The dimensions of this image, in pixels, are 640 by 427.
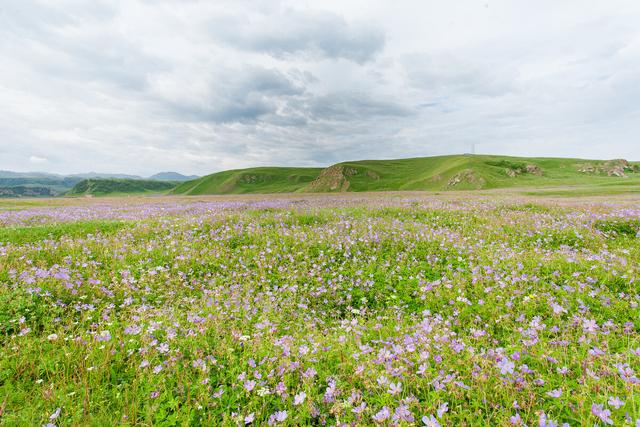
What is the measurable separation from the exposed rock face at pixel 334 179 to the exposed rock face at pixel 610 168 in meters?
95.9

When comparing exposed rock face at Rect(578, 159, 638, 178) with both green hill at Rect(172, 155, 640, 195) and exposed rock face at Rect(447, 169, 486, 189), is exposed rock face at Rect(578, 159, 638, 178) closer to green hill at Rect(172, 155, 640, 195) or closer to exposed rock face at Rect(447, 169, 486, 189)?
green hill at Rect(172, 155, 640, 195)

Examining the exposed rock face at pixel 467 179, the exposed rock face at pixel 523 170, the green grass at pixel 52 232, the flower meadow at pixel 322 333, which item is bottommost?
the flower meadow at pixel 322 333

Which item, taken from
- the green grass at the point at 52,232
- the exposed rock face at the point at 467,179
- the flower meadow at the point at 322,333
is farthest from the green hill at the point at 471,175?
the green grass at the point at 52,232

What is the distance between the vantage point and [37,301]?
16.4 feet

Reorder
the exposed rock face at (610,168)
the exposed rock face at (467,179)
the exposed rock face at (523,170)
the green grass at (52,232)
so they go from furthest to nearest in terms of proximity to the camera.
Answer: the exposed rock face at (610,168) < the exposed rock face at (523,170) < the exposed rock face at (467,179) < the green grass at (52,232)

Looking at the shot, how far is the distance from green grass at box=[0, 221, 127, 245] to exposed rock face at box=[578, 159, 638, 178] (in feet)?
484

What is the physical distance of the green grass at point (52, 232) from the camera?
9.72 meters

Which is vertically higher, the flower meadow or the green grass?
the green grass

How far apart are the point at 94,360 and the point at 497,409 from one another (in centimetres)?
456

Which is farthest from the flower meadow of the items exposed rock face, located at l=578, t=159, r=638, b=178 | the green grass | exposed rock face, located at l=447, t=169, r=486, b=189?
exposed rock face, located at l=578, t=159, r=638, b=178

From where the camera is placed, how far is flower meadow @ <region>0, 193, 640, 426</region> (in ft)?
9.10

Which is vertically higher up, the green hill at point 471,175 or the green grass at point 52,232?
the green hill at point 471,175

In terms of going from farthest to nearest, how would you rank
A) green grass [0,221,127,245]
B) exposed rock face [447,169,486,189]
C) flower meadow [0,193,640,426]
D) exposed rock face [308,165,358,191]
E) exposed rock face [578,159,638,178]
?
exposed rock face [308,165,358,191] < exposed rock face [578,159,638,178] < exposed rock face [447,169,486,189] < green grass [0,221,127,245] < flower meadow [0,193,640,426]

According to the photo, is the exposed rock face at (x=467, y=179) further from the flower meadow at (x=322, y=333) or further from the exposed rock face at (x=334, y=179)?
the flower meadow at (x=322, y=333)
